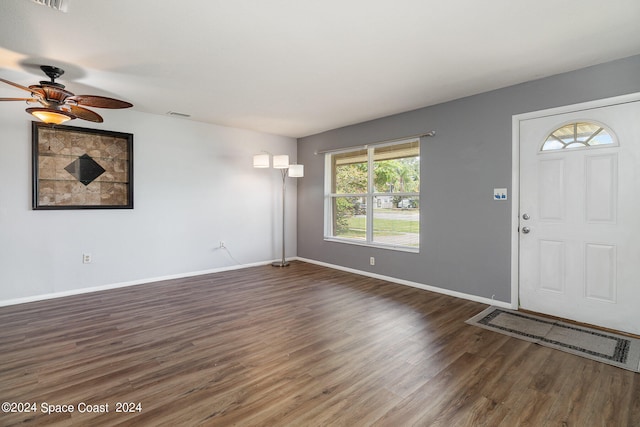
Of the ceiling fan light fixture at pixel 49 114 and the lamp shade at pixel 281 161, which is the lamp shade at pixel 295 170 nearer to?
the lamp shade at pixel 281 161

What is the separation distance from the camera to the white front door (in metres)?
2.80

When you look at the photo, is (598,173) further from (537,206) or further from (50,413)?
(50,413)

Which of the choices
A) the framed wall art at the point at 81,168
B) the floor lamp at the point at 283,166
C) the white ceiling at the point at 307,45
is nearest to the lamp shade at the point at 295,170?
the floor lamp at the point at 283,166

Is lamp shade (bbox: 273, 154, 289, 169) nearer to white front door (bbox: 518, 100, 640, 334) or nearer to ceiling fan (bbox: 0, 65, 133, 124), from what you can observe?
ceiling fan (bbox: 0, 65, 133, 124)

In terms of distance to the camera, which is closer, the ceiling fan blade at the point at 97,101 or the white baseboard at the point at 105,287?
the ceiling fan blade at the point at 97,101

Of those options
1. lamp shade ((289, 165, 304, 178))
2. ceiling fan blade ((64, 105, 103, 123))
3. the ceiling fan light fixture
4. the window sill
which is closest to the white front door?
the window sill

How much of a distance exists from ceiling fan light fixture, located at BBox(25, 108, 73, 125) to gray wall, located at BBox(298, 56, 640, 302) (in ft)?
12.8

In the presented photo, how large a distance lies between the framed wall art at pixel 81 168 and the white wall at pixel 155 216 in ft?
0.32

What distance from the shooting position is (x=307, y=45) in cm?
256

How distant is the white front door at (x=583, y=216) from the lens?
9.19 feet

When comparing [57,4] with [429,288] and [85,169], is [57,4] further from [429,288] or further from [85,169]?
[429,288]

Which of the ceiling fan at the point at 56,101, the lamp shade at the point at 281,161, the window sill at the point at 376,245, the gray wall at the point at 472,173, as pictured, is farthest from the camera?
the lamp shade at the point at 281,161

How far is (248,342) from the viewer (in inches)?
105

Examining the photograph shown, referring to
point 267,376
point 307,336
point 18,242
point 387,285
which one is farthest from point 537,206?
point 18,242
